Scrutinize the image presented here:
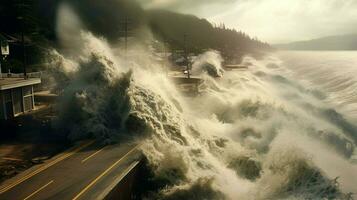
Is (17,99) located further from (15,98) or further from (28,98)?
(28,98)

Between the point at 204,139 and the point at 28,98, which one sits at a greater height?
the point at 28,98

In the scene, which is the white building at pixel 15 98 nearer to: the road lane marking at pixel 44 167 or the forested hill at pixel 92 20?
the road lane marking at pixel 44 167

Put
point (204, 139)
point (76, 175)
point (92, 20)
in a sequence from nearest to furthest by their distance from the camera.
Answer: point (76, 175)
point (204, 139)
point (92, 20)

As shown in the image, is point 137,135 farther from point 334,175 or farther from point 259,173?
point 334,175

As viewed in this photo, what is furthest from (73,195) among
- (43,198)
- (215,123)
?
(215,123)

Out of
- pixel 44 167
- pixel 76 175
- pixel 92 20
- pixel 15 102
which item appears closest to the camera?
pixel 76 175

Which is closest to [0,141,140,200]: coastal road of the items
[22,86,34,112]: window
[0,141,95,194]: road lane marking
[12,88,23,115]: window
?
[0,141,95,194]: road lane marking

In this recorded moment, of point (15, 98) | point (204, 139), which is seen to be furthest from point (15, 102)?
point (204, 139)
